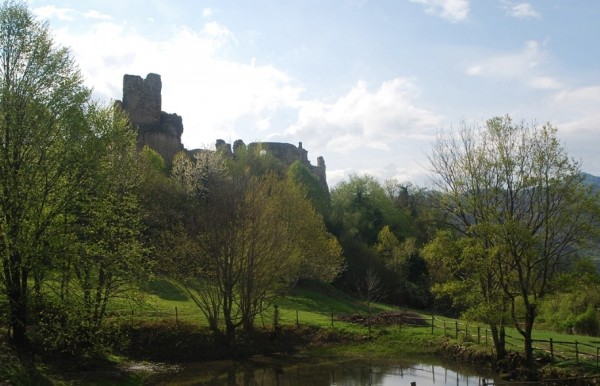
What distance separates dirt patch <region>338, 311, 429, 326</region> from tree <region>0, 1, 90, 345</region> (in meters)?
22.0

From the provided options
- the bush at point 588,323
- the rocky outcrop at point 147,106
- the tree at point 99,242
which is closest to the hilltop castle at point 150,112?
the rocky outcrop at point 147,106

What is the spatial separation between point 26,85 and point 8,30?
7.30ft

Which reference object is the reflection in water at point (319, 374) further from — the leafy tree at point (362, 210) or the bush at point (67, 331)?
the leafy tree at point (362, 210)

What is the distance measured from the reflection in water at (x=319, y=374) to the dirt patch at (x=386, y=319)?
6856 millimetres

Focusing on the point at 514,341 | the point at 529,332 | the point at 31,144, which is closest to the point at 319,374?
the point at 529,332

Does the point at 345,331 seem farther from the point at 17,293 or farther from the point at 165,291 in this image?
the point at 17,293

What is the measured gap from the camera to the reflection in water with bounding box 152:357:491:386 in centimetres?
2467

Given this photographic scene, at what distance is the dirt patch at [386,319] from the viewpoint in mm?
36594

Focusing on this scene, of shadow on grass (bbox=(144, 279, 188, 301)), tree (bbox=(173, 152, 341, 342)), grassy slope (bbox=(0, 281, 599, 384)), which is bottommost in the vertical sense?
grassy slope (bbox=(0, 281, 599, 384))

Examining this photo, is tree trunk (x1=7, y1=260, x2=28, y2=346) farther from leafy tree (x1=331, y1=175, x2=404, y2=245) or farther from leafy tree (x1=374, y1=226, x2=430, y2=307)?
leafy tree (x1=331, y1=175, x2=404, y2=245)

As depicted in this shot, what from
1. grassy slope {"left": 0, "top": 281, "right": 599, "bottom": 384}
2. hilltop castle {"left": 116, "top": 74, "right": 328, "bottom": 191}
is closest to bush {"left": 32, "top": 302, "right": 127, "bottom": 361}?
grassy slope {"left": 0, "top": 281, "right": 599, "bottom": 384}

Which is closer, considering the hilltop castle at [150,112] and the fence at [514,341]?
the fence at [514,341]

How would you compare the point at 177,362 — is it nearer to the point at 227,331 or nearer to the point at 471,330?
the point at 227,331

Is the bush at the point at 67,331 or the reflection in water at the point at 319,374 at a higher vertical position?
the bush at the point at 67,331
